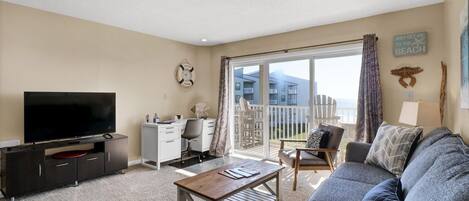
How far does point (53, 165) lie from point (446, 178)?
3697 mm

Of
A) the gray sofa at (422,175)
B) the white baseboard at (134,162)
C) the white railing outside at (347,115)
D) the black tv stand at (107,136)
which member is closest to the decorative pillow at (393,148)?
the gray sofa at (422,175)

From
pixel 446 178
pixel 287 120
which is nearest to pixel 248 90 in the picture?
pixel 287 120

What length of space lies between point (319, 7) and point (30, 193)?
4.11 m

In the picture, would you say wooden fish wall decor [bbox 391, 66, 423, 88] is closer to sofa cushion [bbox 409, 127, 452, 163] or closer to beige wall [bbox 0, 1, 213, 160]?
sofa cushion [bbox 409, 127, 452, 163]

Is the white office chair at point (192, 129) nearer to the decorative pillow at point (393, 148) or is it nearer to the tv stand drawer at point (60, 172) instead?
the tv stand drawer at point (60, 172)

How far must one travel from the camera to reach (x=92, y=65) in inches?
146

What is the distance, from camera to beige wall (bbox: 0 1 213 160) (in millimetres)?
3027

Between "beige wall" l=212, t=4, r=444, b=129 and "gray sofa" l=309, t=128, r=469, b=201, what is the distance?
1.08m

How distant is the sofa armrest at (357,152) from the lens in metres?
2.67

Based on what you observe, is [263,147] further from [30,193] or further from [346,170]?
[30,193]

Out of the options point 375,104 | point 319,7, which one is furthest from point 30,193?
point 375,104

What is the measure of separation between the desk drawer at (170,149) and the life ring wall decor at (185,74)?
1.25 meters

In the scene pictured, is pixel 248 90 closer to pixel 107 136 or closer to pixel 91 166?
pixel 107 136

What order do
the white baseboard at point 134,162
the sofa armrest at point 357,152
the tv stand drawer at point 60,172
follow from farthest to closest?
the white baseboard at point 134,162
the tv stand drawer at point 60,172
the sofa armrest at point 357,152
